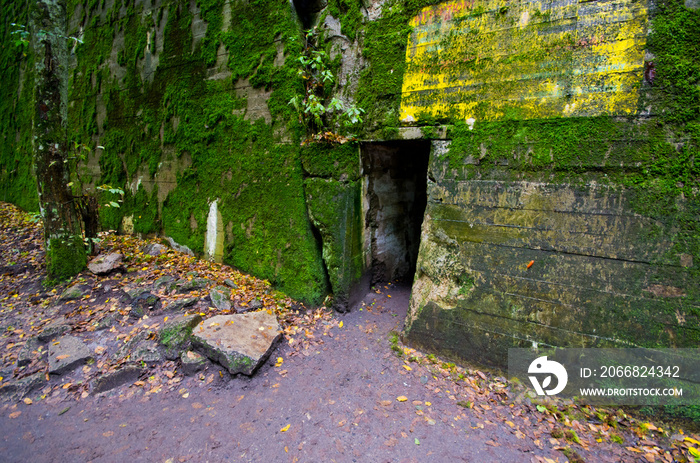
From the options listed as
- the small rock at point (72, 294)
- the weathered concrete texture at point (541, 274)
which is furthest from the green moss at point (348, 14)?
the small rock at point (72, 294)

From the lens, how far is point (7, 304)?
4562 millimetres

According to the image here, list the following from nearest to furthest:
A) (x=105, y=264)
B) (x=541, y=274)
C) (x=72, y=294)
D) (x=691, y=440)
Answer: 1. (x=691, y=440)
2. (x=541, y=274)
3. (x=72, y=294)
4. (x=105, y=264)

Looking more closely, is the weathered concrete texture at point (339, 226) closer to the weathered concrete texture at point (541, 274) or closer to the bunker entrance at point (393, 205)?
the bunker entrance at point (393, 205)

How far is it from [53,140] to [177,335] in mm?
3532

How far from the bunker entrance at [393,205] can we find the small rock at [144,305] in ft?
9.74

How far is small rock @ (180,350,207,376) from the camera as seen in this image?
3.58m

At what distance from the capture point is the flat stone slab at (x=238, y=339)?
11.5 ft

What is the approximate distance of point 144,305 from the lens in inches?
174

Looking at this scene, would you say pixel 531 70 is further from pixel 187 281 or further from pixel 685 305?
pixel 187 281

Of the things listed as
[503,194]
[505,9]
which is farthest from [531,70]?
[503,194]

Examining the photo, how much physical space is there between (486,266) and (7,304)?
625 centimetres

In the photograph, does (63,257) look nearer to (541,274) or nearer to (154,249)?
(154,249)

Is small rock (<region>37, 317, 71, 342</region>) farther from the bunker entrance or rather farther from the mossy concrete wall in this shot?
the mossy concrete wall

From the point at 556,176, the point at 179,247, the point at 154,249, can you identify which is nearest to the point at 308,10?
the point at 556,176
